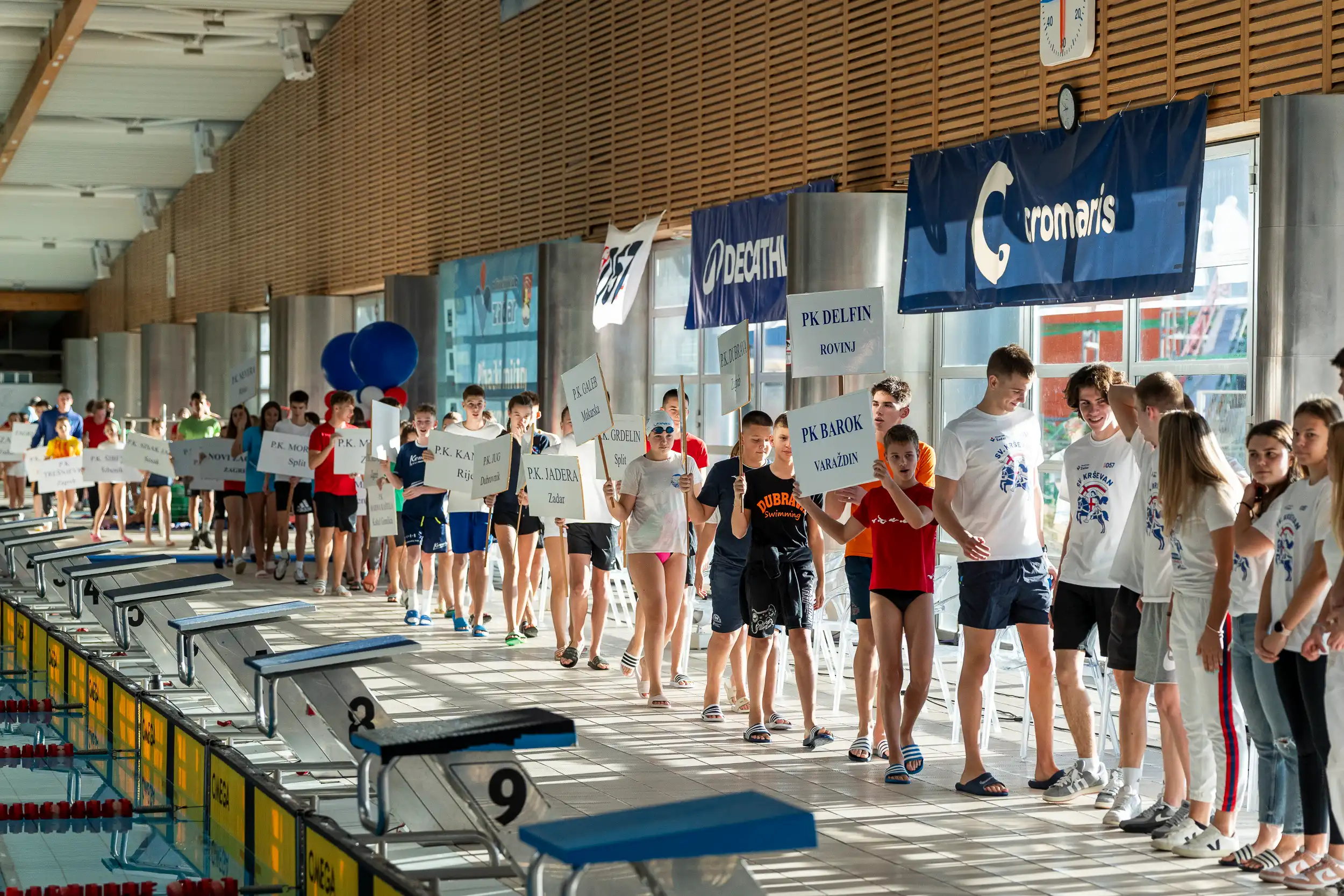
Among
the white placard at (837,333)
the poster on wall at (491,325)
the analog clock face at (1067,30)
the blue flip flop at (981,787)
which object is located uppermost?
the analog clock face at (1067,30)

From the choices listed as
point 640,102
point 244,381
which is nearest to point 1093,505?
point 640,102

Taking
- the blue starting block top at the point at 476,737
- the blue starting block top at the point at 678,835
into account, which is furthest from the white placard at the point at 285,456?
the blue starting block top at the point at 678,835

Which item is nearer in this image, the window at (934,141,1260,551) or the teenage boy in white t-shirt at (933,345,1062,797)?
the teenage boy in white t-shirt at (933,345,1062,797)

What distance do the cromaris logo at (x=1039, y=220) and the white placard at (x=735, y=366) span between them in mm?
1819

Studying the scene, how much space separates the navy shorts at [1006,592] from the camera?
20.0ft

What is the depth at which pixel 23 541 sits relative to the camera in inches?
431

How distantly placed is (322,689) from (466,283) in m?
10.4

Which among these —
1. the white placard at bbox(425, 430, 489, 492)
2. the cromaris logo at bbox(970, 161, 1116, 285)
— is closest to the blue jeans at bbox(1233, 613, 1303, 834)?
the cromaris logo at bbox(970, 161, 1116, 285)

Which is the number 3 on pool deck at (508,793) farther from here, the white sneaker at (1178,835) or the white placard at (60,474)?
the white placard at (60,474)

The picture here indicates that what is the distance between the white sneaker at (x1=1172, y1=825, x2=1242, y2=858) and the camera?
5.23 meters

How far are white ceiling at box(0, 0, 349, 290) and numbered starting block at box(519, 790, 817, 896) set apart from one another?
16.7 m

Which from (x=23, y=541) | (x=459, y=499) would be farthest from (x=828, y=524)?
(x=23, y=541)

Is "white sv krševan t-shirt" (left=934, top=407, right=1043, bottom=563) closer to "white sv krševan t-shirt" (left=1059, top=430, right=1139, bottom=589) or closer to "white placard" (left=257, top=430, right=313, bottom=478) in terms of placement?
"white sv krševan t-shirt" (left=1059, top=430, right=1139, bottom=589)

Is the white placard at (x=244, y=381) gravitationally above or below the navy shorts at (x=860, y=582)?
above
